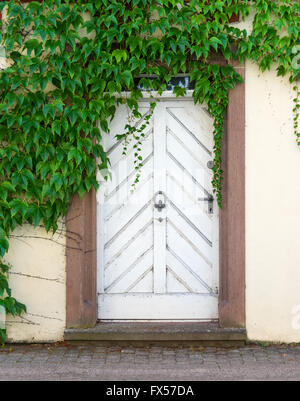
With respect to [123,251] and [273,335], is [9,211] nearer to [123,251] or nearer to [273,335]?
[123,251]

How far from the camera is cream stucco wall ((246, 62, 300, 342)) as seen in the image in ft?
22.5

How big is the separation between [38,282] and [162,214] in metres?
1.47

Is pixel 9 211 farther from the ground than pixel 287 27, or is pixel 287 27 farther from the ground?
pixel 287 27

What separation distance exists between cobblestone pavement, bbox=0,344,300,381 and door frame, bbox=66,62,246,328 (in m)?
0.38

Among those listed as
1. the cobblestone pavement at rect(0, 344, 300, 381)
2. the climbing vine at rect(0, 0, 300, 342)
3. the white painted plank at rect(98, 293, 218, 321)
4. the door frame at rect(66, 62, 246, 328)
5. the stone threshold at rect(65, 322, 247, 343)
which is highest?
the climbing vine at rect(0, 0, 300, 342)

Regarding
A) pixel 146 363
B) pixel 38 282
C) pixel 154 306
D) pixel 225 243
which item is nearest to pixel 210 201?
pixel 225 243

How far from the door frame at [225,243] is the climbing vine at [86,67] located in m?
0.12

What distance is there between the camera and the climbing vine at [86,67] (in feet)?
21.7

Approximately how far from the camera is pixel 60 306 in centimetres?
693

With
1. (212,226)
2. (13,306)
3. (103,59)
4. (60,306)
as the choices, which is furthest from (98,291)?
(103,59)

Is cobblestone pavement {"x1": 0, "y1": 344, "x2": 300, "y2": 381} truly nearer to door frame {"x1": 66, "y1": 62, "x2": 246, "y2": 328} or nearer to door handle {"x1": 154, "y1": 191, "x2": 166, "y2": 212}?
door frame {"x1": 66, "y1": 62, "x2": 246, "y2": 328}

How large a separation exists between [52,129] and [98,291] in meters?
1.78

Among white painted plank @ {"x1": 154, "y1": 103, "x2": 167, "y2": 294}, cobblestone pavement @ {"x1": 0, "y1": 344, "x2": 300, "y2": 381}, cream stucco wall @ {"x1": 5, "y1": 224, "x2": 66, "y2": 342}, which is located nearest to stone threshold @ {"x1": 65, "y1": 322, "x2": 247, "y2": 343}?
cobblestone pavement @ {"x1": 0, "y1": 344, "x2": 300, "y2": 381}

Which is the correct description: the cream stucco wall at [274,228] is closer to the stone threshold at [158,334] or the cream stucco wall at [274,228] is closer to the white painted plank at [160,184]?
the stone threshold at [158,334]
